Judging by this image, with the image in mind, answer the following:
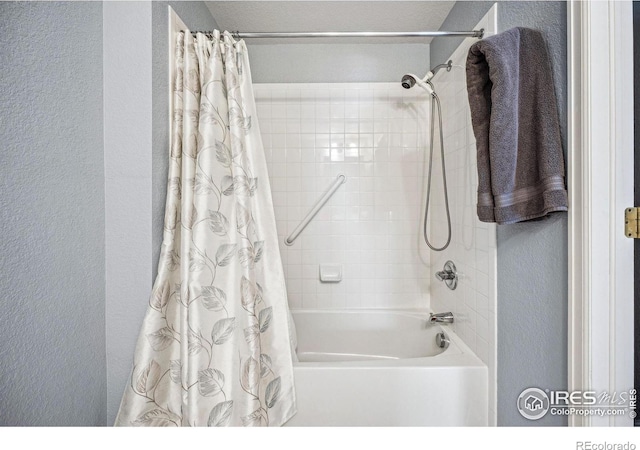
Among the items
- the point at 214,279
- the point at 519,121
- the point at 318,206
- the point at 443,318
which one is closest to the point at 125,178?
the point at 214,279

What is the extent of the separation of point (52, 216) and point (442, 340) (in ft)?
5.60

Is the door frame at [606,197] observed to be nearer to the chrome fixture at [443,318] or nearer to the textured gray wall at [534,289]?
the textured gray wall at [534,289]

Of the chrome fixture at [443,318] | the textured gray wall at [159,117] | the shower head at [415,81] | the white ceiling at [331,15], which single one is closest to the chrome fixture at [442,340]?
the chrome fixture at [443,318]

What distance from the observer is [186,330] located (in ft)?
4.22

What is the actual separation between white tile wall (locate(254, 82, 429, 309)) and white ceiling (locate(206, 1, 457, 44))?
0.33 metres

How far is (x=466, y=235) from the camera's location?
173cm

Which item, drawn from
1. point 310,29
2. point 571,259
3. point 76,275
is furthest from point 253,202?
point 310,29

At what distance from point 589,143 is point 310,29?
172cm

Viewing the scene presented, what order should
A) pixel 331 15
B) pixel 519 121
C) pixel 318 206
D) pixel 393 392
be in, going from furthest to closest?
pixel 318 206 → pixel 331 15 → pixel 393 392 → pixel 519 121

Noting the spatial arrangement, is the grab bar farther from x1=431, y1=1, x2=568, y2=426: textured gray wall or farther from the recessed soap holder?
x1=431, y1=1, x2=568, y2=426: textured gray wall

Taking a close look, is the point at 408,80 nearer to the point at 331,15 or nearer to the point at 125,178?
the point at 331,15

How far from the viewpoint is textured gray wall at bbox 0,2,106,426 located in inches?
35.7

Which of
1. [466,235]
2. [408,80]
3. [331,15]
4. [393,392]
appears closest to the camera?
[393,392]
